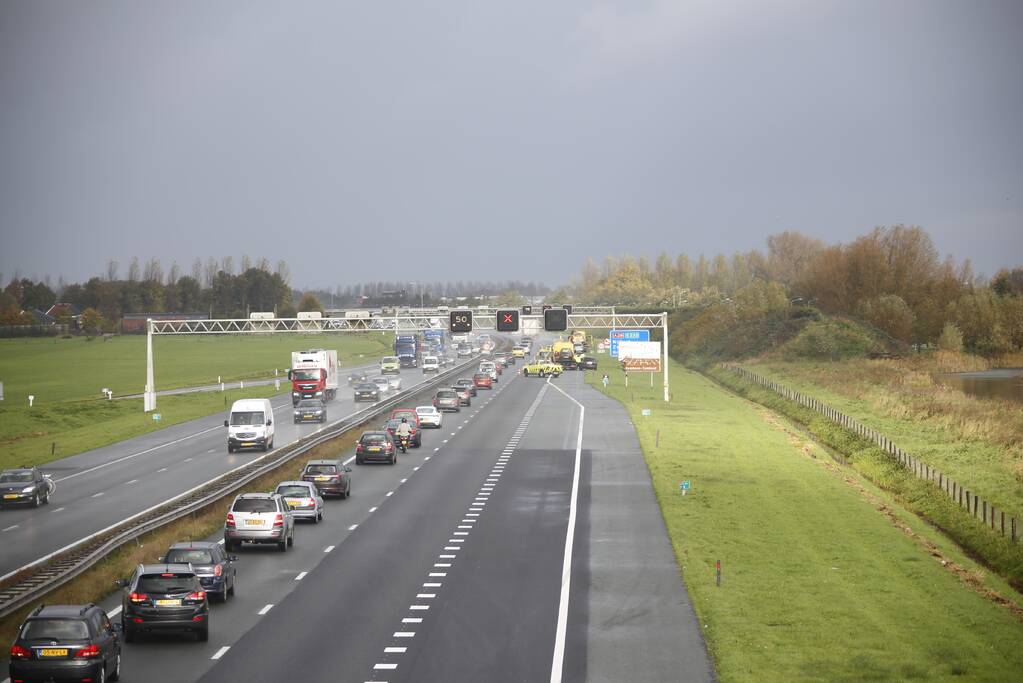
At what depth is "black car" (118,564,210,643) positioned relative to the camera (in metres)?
24.3

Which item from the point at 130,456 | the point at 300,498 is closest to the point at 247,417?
the point at 130,456

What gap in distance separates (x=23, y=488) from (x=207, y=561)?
825 inches

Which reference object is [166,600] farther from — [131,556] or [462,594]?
[131,556]

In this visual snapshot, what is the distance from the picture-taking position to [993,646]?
26312 millimetres

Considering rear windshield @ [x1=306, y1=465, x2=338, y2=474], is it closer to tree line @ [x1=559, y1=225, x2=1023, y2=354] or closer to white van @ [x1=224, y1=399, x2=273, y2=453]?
white van @ [x1=224, y1=399, x2=273, y2=453]

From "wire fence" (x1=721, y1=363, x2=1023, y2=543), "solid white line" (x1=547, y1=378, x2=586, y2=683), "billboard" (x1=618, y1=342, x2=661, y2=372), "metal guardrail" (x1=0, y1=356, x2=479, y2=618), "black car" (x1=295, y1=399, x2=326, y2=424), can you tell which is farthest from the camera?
"billboard" (x1=618, y1=342, x2=661, y2=372)

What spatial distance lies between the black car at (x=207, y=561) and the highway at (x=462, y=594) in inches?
23.9

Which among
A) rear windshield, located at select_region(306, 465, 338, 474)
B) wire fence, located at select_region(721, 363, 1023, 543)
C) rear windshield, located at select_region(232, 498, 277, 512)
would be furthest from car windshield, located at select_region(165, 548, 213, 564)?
wire fence, located at select_region(721, 363, 1023, 543)

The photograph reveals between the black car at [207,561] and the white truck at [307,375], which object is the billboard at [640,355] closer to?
the white truck at [307,375]

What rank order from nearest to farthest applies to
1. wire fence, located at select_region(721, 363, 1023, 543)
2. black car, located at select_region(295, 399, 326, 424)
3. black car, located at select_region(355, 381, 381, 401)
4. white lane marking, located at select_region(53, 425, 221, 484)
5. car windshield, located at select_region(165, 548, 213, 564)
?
car windshield, located at select_region(165, 548, 213, 564), wire fence, located at select_region(721, 363, 1023, 543), white lane marking, located at select_region(53, 425, 221, 484), black car, located at select_region(295, 399, 326, 424), black car, located at select_region(355, 381, 381, 401)

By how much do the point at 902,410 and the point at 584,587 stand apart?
204ft

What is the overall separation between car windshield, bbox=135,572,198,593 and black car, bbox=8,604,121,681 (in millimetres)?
3575

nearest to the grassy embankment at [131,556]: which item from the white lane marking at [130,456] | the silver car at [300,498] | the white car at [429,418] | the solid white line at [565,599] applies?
the silver car at [300,498]

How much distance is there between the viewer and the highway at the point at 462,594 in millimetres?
23453
